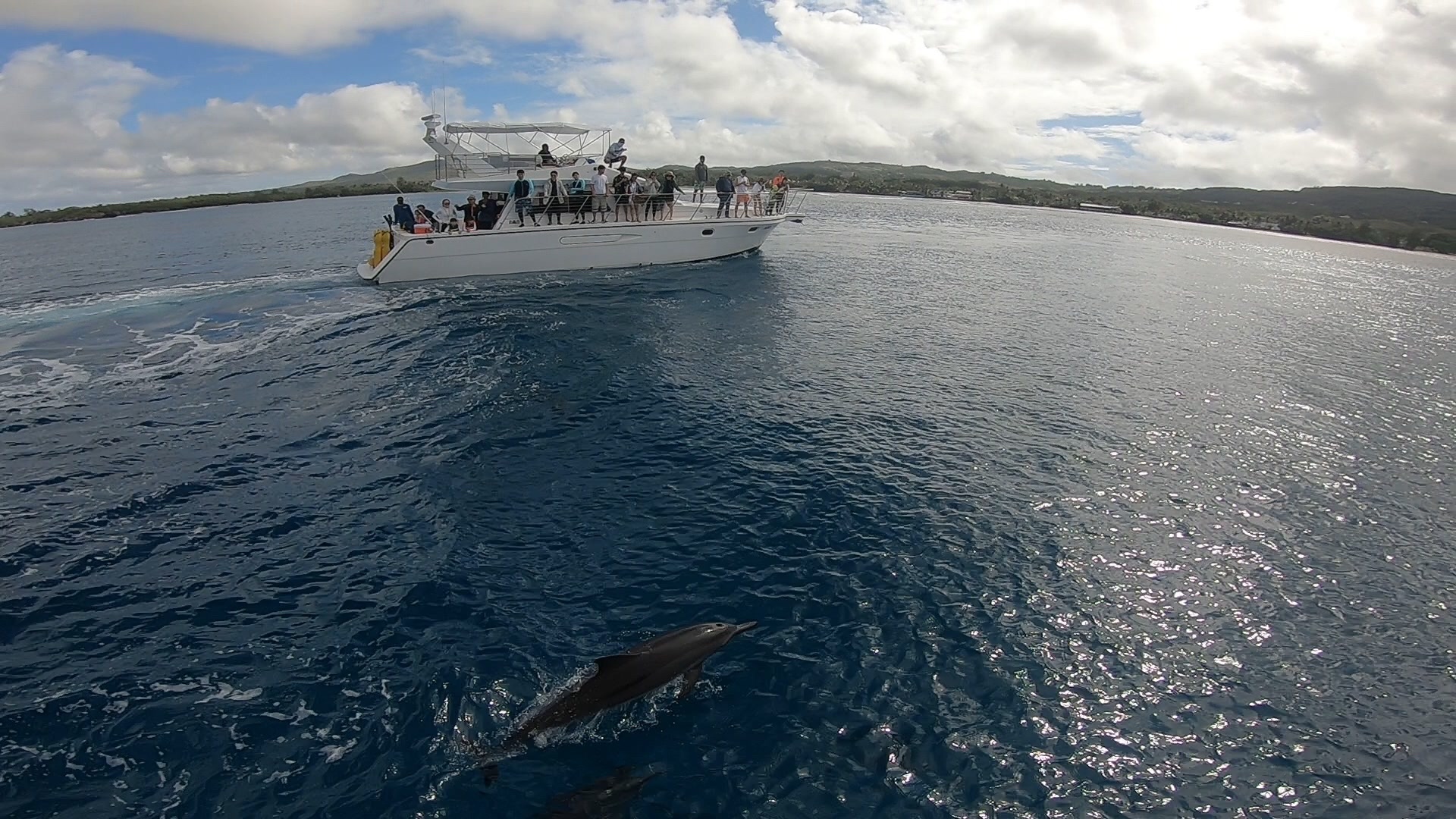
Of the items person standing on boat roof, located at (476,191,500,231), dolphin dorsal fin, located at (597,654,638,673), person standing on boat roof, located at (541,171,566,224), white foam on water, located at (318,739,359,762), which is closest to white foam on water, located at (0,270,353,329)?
person standing on boat roof, located at (476,191,500,231)

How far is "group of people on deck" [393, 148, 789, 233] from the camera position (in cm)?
3981

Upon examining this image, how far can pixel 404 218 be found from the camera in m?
39.8

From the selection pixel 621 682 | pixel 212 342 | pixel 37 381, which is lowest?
pixel 621 682

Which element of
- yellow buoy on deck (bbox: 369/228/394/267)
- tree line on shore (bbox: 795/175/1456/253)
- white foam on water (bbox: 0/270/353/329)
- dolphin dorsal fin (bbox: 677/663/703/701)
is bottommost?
dolphin dorsal fin (bbox: 677/663/703/701)

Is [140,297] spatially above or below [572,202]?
below

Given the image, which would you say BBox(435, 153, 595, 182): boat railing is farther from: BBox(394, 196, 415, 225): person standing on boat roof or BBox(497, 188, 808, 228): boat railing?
BBox(394, 196, 415, 225): person standing on boat roof

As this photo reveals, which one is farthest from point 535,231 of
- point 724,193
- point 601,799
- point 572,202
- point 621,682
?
point 601,799

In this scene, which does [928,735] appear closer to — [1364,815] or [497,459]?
[1364,815]

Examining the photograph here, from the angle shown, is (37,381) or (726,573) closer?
(726,573)

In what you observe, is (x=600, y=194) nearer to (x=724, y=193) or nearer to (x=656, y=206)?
(x=656, y=206)

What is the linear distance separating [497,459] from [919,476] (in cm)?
1056

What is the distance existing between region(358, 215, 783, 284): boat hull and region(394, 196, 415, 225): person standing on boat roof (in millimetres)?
1125

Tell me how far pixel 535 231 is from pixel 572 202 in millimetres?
3048

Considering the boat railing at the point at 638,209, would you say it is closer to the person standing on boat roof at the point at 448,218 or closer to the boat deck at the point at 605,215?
the boat deck at the point at 605,215
